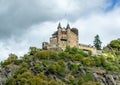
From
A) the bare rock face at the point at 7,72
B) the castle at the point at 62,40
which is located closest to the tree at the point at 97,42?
the castle at the point at 62,40

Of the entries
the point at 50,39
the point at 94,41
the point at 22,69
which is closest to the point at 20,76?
the point at 22,69

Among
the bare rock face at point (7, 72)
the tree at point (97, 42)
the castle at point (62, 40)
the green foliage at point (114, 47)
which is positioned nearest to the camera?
the bare rock face at point (7, 72)

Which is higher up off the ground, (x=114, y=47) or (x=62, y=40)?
(x=62, y=40)

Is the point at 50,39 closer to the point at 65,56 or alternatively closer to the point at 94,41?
the point at 65,56

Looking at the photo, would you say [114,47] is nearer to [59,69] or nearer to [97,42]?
[97,42]

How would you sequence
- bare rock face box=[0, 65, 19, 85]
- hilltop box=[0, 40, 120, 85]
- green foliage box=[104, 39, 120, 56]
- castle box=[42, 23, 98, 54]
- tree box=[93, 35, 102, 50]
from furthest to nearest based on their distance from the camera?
tree box=[93, 35, 102, 50], green foliage box=[104, 39, 120, 56], castle box=[42, 23, 98, 54], bare rock face box=[0, 65, 19, 85], hilltop box=[0, 40, 120, 85]

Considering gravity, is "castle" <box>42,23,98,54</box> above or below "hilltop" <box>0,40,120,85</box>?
above

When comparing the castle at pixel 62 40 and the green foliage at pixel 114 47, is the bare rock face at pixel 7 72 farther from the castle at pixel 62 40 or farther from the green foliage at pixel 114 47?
the green foliage at pixel 114 47

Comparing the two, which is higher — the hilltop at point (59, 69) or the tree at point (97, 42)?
the tree at point (97, 42)

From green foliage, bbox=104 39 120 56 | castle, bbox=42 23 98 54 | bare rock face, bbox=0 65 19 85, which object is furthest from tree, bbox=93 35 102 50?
bare rock face, bbox=0 65 19 85

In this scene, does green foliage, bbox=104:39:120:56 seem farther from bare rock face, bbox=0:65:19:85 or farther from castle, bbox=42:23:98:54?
bare rock face, bbox=0:65:19:85

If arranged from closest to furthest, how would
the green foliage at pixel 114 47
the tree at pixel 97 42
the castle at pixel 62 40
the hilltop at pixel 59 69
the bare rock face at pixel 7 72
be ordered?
the hilltop at pixel 59 69, the bare rock face at pixel 7 72, the castle at pixel 62 40, the green foliage at pixel 114 47, the tree at pixel 97 42

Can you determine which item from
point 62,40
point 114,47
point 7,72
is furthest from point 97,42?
point 7,72

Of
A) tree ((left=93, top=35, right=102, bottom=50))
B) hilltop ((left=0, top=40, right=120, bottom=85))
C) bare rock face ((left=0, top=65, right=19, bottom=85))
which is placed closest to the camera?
hilltop ((left=0, top=40, right=120, bottom=85))
